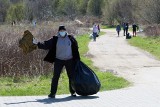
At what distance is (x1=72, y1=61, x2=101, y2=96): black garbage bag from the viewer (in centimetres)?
1117

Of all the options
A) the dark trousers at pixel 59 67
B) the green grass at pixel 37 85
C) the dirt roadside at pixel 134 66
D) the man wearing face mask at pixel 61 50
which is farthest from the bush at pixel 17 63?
the man wearing face mask at pixel 61 50

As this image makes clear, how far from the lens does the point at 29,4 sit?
104 meters

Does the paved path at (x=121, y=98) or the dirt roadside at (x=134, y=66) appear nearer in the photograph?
the paved path at (x=121, y=98)

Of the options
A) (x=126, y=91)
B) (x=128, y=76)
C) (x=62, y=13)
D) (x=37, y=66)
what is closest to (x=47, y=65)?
(x=37, y=66)

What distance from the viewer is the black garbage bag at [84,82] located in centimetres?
1117

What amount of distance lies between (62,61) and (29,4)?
94.6 meters

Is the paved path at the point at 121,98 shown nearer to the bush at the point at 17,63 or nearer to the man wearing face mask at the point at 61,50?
the man wearing face mask at the point at 61,50

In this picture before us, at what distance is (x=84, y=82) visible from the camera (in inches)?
439

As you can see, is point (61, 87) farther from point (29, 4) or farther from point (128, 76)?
point (29, 4)

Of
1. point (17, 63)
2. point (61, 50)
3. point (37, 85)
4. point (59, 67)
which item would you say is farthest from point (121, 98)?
point (17, 63)

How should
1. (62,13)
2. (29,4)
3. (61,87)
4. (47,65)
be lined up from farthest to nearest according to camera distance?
(62,13), (29,4), (47,65), (61,87)

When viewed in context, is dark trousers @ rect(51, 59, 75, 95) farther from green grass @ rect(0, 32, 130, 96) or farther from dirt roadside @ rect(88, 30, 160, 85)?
dirt roadside @ rect(88, 30, 160, 85)

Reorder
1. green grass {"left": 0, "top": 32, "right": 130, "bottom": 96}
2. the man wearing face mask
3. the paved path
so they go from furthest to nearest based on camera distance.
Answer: green grass {"left": 0, "top": 32, "right": 130, "bottom": 96} → the man wearing face mask → the paved path

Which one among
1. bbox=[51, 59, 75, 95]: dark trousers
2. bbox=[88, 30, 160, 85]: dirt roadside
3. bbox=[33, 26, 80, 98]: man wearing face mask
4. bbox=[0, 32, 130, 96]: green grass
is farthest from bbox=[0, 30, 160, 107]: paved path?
bbox=[33, 26, 80, 98]: man wearing face mask
